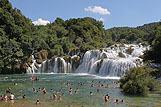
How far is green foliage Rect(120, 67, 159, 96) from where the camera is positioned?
4678 cm

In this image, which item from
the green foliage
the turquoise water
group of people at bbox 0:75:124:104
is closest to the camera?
the turquoise water

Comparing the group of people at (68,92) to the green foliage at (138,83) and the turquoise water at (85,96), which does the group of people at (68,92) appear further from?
the green foliage at (138,83)

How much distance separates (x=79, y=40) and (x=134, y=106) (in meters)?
80.1

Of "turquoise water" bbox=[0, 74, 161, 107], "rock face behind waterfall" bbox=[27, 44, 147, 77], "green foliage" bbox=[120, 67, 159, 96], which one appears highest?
"rock face behind waterfall" bbox=[27, 44, 147, 77]

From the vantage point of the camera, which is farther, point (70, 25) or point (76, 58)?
point (70, 25)

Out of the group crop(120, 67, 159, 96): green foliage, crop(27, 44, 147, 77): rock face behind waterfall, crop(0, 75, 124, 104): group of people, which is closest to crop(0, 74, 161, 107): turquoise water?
crop(0, 75, 124, 104): group of people

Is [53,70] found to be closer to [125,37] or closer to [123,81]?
[123,81]

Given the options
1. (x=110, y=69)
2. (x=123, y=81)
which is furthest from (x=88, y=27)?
(x=123, y=81)

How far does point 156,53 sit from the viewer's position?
71.8 m

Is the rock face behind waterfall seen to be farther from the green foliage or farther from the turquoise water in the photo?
the green foliage

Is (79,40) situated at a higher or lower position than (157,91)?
higher

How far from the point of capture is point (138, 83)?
4672 centimetres

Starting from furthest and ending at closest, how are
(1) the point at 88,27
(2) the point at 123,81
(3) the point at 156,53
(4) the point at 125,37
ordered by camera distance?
(4) the point at 125,37
(1) the point at 88,27
(3) the point at 156,53
(2) the point at 123,81

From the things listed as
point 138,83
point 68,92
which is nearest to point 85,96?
point 68,92
